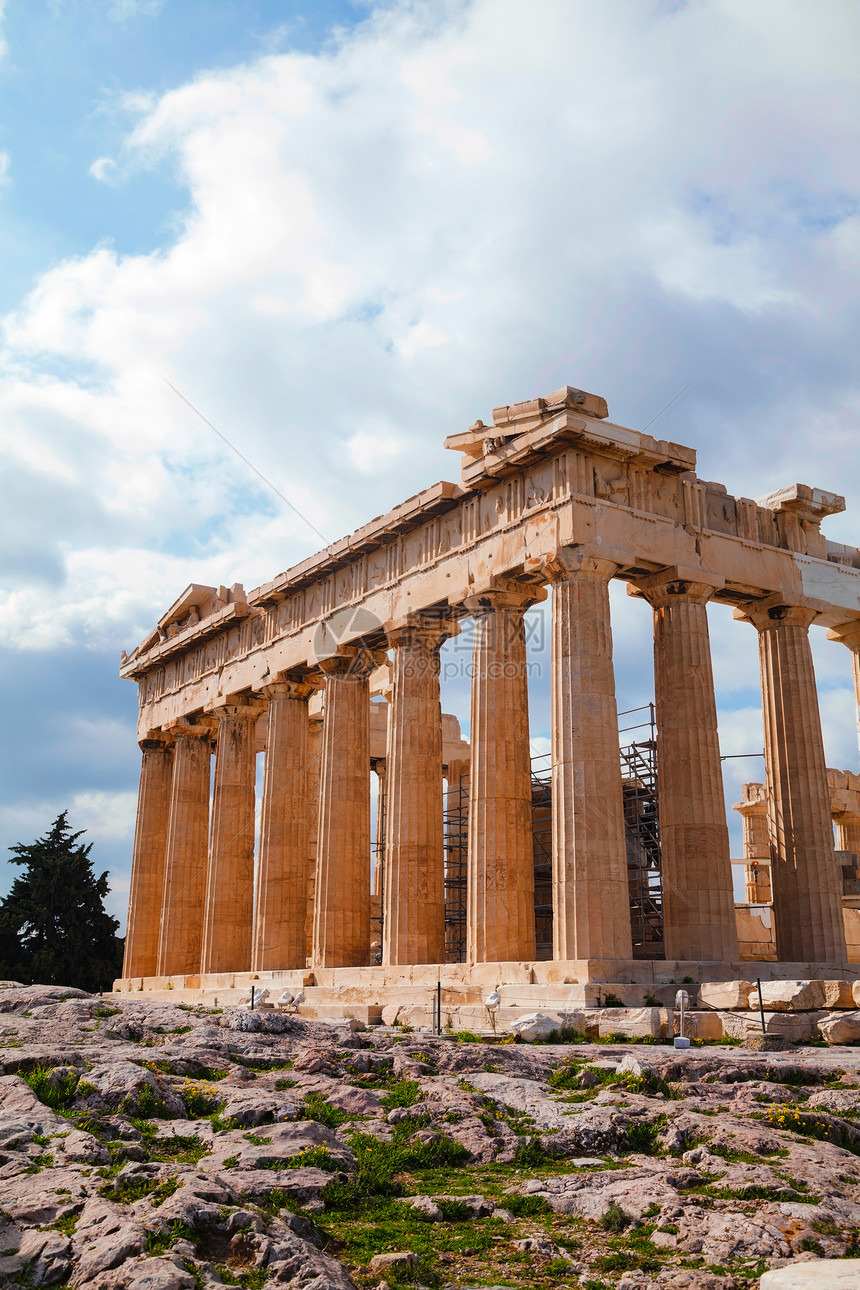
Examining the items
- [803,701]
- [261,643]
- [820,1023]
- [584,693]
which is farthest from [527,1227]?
[261,643]

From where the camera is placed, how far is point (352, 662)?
31.3m

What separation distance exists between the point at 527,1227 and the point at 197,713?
3179 cm

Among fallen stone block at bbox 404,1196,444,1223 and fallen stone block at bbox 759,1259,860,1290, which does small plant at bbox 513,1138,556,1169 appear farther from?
fallen stone block at bbox 759,1259,860,1290

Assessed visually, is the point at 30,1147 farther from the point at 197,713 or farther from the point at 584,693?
the point at 197,713

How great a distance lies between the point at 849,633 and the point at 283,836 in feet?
53.1

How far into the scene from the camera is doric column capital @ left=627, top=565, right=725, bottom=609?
24.6m

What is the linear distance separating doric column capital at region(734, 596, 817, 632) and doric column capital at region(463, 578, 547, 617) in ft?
17.0

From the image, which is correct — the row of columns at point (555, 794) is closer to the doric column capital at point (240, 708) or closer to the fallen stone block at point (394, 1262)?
the doric column capital at point (240, 708)

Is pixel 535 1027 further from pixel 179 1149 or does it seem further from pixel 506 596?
pixel 506 596

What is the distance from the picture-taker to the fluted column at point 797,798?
2480 centimetres

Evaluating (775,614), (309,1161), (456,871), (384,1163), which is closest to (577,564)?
(775,614)

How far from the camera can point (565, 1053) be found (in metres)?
15.3

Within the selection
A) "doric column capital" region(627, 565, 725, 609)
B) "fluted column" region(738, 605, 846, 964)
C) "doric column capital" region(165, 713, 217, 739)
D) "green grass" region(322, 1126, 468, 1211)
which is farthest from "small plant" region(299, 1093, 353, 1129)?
"doric column capital" region(165, 713, 217, 739)

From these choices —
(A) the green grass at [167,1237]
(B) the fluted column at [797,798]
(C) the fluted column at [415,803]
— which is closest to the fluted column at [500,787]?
(C) the fluted column at [415,803]
